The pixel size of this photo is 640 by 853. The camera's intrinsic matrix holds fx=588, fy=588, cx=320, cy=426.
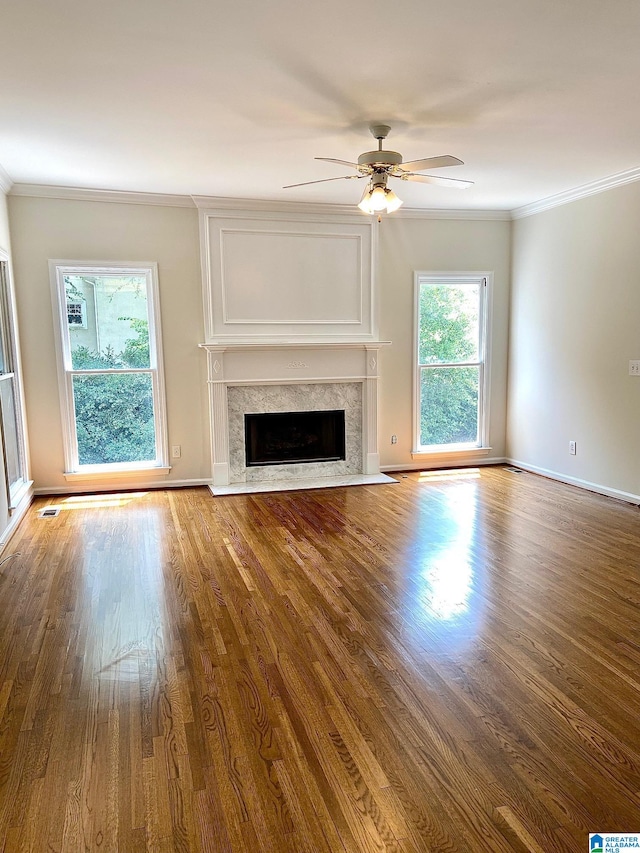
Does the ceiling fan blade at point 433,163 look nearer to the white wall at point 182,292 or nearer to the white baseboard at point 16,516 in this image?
the white wall at point 182,292

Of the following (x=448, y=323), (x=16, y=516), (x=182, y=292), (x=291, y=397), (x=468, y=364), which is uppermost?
(x=182, y=292)

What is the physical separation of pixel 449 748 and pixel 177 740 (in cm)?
93

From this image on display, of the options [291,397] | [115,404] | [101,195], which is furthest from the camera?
[291,397]

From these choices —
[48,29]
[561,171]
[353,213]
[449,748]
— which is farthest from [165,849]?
[353,213]

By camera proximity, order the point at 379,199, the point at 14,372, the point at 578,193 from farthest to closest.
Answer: the point at 578,193, the point at 14,372, the point at 379,199

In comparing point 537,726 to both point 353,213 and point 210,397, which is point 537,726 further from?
point 353,213

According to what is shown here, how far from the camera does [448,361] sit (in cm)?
632

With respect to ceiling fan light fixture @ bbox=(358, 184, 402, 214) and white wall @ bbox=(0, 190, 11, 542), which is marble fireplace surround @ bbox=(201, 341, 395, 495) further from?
ceiling fan light fixture @ bbox=(358, 184, 402, 214)

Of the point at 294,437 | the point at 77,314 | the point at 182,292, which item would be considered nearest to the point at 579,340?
the point at 294,437

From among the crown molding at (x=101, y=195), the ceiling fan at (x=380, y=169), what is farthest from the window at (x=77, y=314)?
the ceiling fan at (x=380, y=169)

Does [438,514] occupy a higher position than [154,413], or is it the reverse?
[154,413]

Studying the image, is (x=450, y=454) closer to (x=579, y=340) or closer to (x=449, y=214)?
(x=579, y=340)

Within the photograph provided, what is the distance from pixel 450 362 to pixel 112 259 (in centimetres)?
353

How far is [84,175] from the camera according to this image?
15.2 ft
